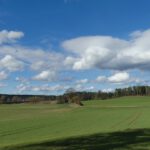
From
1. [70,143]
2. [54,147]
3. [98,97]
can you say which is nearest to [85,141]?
[70,143]

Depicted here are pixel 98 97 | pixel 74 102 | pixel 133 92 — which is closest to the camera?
pixel 74 102

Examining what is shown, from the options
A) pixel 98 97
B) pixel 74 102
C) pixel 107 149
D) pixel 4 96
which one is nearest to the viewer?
pixel 107 149

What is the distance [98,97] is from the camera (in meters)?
163

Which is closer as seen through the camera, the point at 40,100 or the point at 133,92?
the point at 40,100

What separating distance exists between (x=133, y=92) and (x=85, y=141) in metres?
162

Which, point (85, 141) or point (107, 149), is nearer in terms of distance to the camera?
point (107, 149)

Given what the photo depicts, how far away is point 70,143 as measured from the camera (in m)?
16.5

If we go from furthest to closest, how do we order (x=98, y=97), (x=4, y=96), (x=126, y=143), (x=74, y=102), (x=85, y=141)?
(x=98, y=97), (x=4, y=96), (x=74, y=102), (x=85, y=141), (x=126, y=143)

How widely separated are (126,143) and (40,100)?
12961 cm

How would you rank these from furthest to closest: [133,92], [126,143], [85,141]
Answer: [133,92], [85,141], [126,143]

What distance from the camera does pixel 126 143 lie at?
16.2m

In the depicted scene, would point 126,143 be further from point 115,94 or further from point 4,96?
point 115,94

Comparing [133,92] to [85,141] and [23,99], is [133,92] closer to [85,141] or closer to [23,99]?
[23,99]

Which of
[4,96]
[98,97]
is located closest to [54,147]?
[4,96]
